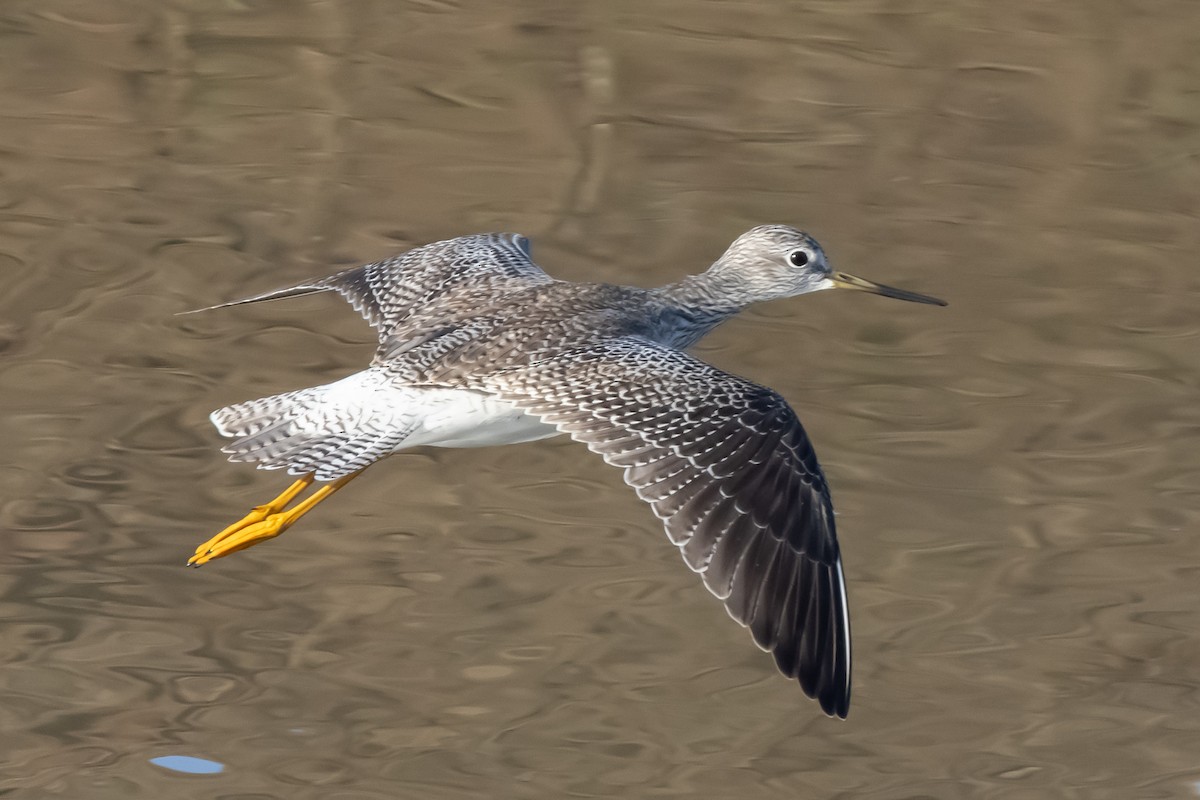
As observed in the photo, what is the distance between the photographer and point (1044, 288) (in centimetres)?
1354

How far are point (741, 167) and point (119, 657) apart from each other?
6.37 metres

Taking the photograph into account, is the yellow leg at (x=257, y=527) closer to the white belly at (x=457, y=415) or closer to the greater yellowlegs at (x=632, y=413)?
the greater yellowlegs at (x=632, y=413)

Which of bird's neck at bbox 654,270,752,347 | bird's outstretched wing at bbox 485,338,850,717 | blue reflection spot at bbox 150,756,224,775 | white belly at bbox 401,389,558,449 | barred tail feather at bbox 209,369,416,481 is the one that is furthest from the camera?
bird's neck at bbox 654,270,752,347

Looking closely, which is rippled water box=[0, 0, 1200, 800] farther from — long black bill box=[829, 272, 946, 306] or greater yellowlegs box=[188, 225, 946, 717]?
long black bill box=[829, 272, 946, 306]

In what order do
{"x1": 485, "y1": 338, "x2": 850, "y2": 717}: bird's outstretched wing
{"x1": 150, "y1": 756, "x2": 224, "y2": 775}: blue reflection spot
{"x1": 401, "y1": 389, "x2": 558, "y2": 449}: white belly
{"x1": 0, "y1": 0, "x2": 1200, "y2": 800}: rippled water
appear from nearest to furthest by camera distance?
{"x1": 485, "y1": 338, "x2": 850, "y2": 717}: bird's outstretched wing, {"x1": 401, "y1": 389, "x2": 558, "y2": 449}: white belly, {"x1": 150, "y1": 756, "x2": 224, "y2": 775}: blue reflection spot, {"x1": 0, "y1": 0, "x2": 1200, "y2": 800}: rippled water

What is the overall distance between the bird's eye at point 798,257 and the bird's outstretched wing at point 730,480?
1.50 meters

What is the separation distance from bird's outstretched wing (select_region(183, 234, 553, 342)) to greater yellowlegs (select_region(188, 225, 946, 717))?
0.02m

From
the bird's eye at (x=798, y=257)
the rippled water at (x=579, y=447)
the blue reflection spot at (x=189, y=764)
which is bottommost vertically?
the blue reflection spot at (x=189, y=764)

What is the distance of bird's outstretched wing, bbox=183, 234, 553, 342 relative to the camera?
34.3 feet

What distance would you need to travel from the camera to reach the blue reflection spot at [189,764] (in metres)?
9.78

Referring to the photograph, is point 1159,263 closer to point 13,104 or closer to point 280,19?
point 280,19

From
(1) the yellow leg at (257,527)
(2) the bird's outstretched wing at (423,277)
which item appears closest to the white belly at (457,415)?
(1) the yellow leg at (257,527)

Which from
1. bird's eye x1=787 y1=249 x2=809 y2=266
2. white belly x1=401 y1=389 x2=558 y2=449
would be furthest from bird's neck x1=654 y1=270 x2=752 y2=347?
white belly x1=401 y1=389 x2=558 y2=449

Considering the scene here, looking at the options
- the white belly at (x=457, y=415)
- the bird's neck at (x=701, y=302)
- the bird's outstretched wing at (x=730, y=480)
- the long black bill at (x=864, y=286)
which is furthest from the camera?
the long black bill at (x=864, y=286)
